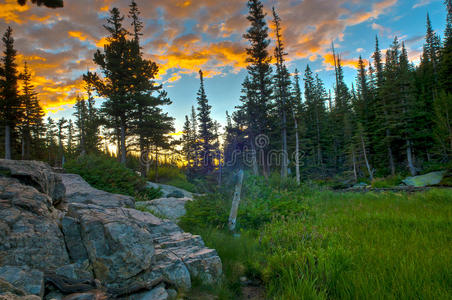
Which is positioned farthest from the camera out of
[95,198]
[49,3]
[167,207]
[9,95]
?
[9,95]

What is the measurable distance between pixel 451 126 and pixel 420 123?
42.2 ft

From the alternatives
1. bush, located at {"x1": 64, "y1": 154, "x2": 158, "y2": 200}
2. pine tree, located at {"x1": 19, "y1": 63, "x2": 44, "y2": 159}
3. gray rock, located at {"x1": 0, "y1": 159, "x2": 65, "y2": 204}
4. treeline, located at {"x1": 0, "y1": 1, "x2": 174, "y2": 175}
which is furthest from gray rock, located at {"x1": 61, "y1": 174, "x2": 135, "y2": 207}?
pine tree, located at {"x1": 19, "y1": 63, "x2": 44, "y2": 159}

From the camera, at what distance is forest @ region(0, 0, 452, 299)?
11.0ft

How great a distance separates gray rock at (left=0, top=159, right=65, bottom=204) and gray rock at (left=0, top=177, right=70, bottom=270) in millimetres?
332

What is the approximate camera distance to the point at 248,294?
11.3 feet

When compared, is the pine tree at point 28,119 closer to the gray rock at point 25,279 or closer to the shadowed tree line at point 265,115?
the shadowed tree line at point 265,115

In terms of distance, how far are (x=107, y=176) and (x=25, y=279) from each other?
30.7 feet

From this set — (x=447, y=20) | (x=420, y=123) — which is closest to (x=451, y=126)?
(x=420, y=123)

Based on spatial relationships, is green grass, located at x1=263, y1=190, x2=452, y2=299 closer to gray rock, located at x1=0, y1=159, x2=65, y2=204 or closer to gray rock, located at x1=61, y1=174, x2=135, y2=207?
gray rock, located at x1=0, y1=159, x2=65, y2=204

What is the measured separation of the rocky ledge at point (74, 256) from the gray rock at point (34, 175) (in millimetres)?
13

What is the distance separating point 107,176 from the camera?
34.6 ft

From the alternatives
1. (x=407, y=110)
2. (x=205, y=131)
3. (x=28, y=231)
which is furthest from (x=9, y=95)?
(x=407, y=110)

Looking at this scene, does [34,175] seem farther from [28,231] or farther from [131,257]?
[131,257]

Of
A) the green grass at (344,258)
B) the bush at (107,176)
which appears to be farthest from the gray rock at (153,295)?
the bush at (107,176)
